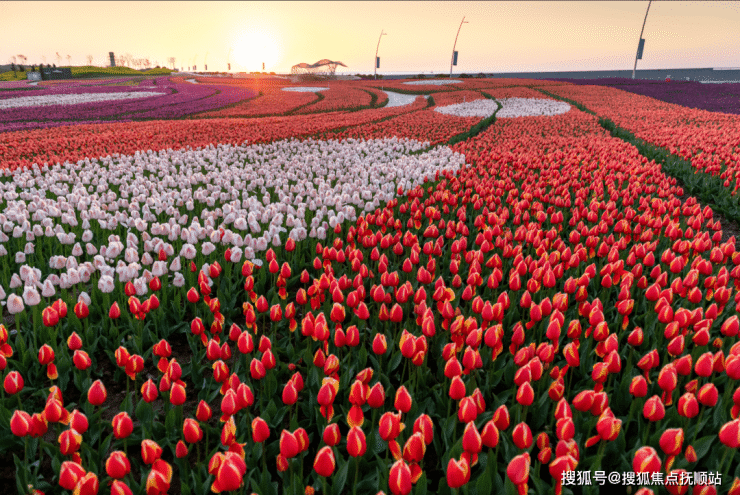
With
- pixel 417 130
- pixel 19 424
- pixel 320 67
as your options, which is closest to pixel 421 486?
pixel 19 424

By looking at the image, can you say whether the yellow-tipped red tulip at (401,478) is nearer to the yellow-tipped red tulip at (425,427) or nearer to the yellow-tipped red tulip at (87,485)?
the yellow-tipped red tulip at (425,427)

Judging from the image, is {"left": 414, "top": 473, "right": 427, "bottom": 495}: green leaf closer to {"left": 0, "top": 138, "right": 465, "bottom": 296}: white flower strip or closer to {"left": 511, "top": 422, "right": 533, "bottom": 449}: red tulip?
{"left": 511, "top": 422, "right": 533, "bottom": 449}: red tulip

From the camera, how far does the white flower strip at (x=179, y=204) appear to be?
14.5ft

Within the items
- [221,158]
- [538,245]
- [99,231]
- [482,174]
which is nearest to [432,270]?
[538,245]

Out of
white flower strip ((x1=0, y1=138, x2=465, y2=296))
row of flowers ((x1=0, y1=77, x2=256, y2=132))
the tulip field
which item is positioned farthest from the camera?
row of flowers ((x1=0, y1=77, x2=256, y2=132))

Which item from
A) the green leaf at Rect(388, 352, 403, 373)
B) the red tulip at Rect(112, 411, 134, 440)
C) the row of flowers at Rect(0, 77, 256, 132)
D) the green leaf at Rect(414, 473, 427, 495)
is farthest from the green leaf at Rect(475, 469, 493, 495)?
the row of flowers at Rect(0, 77, 256, 132)

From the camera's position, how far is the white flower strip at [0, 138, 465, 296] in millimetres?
4406

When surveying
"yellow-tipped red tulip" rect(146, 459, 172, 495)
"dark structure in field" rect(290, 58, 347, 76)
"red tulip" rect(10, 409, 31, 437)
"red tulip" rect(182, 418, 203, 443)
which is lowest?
"yellow-tipped red tulip" rect(146, 459, 172, 495)

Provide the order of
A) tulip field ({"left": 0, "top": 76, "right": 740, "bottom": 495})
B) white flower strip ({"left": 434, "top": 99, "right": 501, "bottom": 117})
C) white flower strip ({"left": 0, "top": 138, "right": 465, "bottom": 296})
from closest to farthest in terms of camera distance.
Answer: tulip field ({"left": 0, "top": 76, "right": 740, "bottom": 495}), white flower strip ({"left": 0, "top": 138, "right": 465, "bottom": 296}), white flower strip ({"left": 434, "top": 99, "right": 501, "bottom": 117})

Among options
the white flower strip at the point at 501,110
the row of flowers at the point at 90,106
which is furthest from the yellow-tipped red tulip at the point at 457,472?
the row of flowers at the point at 90,106

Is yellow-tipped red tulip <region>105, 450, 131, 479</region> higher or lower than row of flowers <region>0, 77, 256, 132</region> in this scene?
lower

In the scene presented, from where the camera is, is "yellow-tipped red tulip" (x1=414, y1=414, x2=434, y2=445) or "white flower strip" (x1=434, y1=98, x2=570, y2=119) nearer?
"yellow-tipped red tulip" (x1=414, y1=414, x2=434, y2=445)

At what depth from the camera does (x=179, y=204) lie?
24.0 ft

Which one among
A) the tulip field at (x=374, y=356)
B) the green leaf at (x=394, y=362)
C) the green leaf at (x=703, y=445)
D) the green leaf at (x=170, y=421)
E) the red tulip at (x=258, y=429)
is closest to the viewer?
the red tulip at (x=258, y=429)
